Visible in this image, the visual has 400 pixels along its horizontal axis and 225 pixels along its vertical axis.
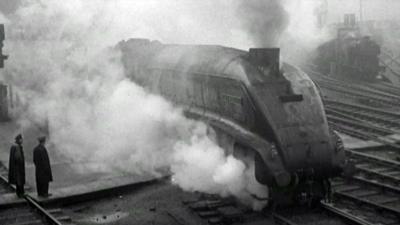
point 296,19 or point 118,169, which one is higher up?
point 296,19

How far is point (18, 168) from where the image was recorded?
10.4 metres

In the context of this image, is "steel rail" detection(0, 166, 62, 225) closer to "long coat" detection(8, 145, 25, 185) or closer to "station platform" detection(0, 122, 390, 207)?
"station platform" detection(0, 122, 390, 207)

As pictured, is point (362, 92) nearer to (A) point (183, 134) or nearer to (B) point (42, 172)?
(A) point (183, 134)

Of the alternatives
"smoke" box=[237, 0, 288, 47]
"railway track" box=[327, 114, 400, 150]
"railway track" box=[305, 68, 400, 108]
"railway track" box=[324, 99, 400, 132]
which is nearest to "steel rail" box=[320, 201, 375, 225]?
"smoke" box=[237, 0, 288, 47]

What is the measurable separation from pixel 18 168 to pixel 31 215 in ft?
4.25

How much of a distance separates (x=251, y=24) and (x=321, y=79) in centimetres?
1802

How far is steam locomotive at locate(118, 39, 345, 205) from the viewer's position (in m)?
8.85

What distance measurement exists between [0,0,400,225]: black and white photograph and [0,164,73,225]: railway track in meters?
0.04

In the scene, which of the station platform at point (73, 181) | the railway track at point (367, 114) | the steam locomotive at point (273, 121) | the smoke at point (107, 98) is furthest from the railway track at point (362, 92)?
the station platform at point (73, 181)

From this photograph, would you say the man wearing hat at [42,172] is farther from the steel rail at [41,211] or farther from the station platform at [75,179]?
the steel rail at [41,211]

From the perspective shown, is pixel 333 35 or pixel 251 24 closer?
pixel 251 24

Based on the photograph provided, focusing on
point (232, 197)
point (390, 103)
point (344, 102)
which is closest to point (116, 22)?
point (344, 102)

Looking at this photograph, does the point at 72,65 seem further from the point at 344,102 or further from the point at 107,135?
the point at 344,102

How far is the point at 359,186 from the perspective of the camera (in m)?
11.0
